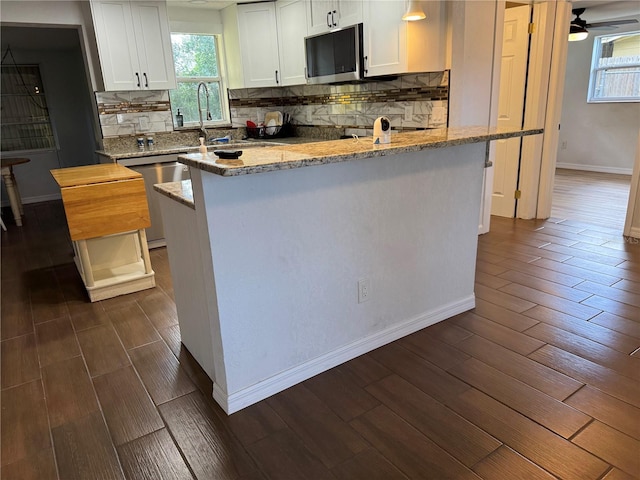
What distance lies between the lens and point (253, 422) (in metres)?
1.83

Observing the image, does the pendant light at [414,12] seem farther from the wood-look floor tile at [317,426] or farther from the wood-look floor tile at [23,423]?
the wood-look floor tile at [23,423]

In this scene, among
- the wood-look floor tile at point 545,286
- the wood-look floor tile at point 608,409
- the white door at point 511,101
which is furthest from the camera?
the white door at point 511,101

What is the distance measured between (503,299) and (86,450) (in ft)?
7.93

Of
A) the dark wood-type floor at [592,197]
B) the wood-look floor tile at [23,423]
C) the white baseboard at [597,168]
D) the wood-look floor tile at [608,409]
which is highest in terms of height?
the white baseboard at [597,168]

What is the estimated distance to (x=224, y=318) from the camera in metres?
1.81

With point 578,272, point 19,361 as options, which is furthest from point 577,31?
point 19,361

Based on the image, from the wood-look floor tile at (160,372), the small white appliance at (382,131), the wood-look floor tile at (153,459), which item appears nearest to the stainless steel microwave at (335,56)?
the small white appliance at (382,131)

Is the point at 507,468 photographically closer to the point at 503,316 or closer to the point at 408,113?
the point at 503,316

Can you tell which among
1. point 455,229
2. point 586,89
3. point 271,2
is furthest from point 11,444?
point 586,89

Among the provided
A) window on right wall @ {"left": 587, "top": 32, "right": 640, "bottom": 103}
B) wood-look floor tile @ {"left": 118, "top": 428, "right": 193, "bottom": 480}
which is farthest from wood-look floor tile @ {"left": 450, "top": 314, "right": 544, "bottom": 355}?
window on right wall @ {"left": 587, "top": 32, "right": 640, "bottom": 103}

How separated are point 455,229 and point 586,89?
19.9 feet

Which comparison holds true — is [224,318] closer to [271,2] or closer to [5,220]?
[271,2]

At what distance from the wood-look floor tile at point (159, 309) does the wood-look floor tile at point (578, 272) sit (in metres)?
2.70

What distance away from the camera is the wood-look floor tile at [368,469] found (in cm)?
154
